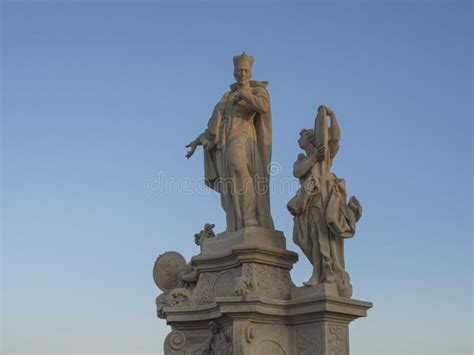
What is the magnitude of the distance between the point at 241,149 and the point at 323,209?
6.12ft

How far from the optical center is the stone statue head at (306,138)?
1405 cm

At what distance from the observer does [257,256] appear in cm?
1349

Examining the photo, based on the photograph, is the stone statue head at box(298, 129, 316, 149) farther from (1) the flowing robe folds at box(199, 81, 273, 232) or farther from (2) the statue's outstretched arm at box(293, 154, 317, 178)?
(1) the flowing robe folds at box(199, 81, 273, 232)

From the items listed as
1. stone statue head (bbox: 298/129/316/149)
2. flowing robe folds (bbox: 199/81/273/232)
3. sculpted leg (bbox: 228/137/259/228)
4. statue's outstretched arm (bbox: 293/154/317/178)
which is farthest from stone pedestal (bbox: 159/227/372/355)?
stone statue head (bbox: 298/129/316/149)

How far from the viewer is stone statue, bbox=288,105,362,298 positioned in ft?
43.6

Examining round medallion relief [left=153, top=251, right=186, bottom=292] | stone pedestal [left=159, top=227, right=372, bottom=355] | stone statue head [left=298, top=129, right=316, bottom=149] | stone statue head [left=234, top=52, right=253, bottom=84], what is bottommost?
stone pedestal [left=159, top=227, right=372, bottom=355]

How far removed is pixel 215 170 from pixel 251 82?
1704mm

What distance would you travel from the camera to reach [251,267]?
1348 cm

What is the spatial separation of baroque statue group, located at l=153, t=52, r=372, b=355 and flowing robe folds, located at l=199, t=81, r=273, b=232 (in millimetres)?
18

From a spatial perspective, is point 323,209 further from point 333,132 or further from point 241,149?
point 241,149

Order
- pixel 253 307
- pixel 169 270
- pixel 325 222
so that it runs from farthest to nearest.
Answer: pixel 169 270, pixel 325 222, pixel 253 307

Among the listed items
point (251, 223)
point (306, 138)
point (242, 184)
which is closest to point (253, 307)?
point (251, 223)

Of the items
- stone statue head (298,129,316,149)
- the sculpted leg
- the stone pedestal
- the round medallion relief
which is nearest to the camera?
the stone pedestal

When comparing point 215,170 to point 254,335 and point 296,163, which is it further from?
point 254,335
